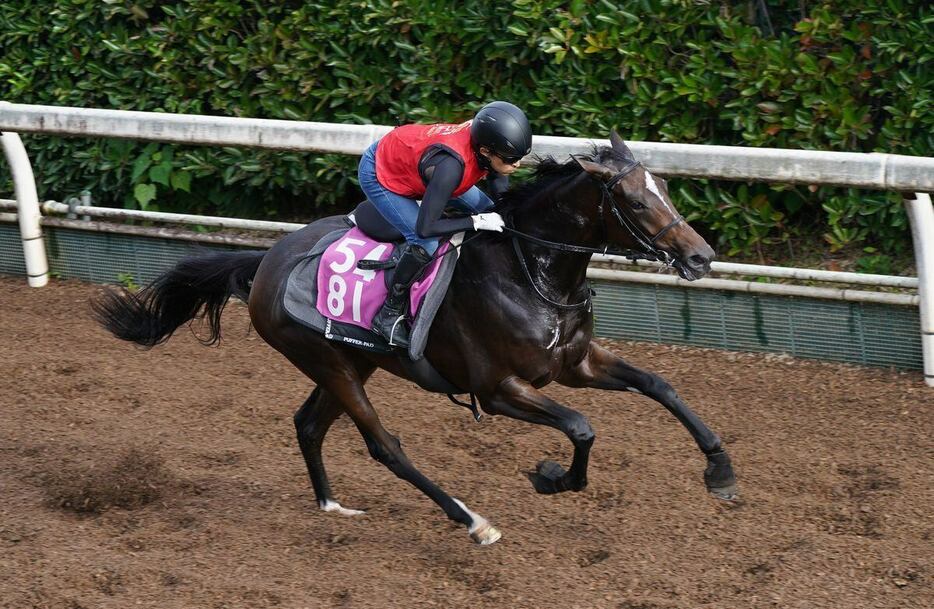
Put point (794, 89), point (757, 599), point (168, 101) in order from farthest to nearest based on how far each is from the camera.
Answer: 1. point (168, 101)
2. point (794, 89)
3. point (757, 599)

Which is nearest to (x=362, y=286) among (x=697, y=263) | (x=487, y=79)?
(x=697, y=263)

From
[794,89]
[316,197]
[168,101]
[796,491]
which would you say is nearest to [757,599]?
[796,491]

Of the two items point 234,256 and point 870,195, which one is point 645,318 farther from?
point 234,256

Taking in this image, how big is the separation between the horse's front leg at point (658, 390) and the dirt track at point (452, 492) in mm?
226

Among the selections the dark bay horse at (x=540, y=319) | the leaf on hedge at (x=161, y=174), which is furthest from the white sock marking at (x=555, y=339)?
the leaf on hedge at (x=161, y=174)

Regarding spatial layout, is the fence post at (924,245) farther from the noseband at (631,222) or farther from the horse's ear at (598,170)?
the horse's ear at (598,170)

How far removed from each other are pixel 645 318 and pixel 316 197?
2.74 metres

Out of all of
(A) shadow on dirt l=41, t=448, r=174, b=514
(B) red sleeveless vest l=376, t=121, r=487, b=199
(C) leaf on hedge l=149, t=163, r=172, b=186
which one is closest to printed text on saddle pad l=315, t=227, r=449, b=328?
(B) red sleeveless vest l=376, t=121, r=487, b=199

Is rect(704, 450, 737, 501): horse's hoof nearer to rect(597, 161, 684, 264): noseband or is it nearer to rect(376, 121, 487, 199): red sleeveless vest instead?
rect(597, 161, 684, 264): noseband

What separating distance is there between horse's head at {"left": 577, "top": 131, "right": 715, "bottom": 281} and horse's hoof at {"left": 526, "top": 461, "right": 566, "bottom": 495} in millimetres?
1042

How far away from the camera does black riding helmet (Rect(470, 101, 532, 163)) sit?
493 cm

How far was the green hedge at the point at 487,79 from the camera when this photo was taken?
6992 mm

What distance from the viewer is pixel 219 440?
6.56 meters

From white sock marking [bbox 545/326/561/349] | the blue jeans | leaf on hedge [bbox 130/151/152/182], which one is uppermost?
the blue jeans
